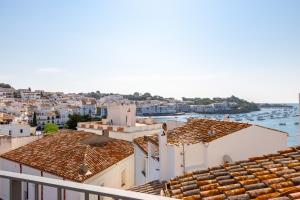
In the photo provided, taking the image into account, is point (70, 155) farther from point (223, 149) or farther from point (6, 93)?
point (6, 93)

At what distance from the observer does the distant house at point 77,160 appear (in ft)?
→ 62.9

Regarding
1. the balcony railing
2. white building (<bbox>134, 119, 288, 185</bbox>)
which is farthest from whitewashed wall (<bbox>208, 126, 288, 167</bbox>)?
the balcony railing

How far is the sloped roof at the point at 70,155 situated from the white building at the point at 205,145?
4.40 metres

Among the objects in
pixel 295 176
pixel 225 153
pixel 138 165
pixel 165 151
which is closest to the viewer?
pixel 295 176

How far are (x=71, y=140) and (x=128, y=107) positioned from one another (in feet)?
39.2

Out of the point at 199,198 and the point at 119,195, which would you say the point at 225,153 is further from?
the point at 119,195

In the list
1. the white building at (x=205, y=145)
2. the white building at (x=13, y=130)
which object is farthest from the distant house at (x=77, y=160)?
the white building at (x=13, y=130)

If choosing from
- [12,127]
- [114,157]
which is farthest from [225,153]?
[12,127]

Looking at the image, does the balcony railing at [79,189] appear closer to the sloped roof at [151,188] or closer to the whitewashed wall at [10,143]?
the sloped roof at [151,188]

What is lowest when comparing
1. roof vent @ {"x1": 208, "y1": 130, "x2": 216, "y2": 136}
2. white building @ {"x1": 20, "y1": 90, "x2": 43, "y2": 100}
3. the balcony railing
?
roof vent @ {"x1": 208, "y1": 130, "x2": 216, "y2": 136}

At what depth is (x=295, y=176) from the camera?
18.7ft

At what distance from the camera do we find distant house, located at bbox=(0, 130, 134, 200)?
19.2m

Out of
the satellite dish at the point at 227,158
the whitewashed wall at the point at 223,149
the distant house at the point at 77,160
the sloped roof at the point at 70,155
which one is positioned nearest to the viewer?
the whitewashed wall at the point at 223,149

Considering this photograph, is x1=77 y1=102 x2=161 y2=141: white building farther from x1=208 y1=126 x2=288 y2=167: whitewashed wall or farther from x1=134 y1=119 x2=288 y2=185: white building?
x1=208 y1=126 x2=288 y2=167: whitewashed wall
